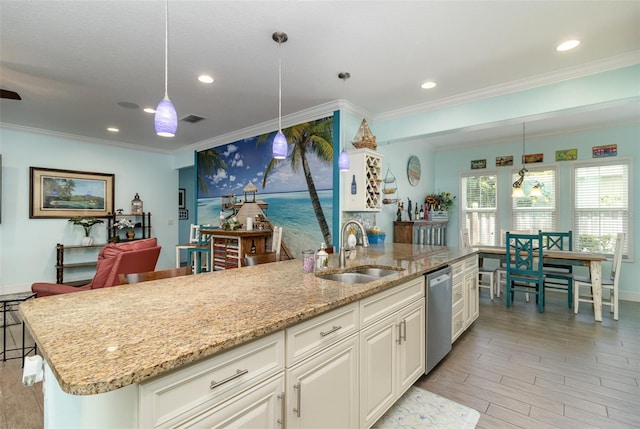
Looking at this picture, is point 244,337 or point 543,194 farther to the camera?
point 543,194

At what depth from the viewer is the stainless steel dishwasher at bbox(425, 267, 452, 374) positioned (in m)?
2.39

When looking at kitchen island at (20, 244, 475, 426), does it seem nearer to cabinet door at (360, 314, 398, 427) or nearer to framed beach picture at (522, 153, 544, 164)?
cabinet door at (360, 314, 398, 427)

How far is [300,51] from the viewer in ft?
9.27

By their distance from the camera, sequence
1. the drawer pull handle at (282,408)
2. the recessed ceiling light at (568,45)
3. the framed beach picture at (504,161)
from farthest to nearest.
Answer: the framed beach picture at (504,161)
the recessed ceiling light at (568,45)
the drawer pull handle at (282,408)

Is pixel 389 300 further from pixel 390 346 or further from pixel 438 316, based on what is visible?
pixel 438 316

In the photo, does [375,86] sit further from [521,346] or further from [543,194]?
[543,194]

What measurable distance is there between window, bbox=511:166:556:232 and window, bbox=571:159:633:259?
0.33 metres

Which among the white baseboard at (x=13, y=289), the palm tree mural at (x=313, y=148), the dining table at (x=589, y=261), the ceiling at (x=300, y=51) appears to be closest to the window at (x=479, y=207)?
the dining table at (x=589, y=261)

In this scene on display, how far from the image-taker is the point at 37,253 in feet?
17.6

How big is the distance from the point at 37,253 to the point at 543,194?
9.29 meters

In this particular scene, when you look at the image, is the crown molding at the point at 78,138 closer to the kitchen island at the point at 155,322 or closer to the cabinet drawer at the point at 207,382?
the kitchen island at the point at 155,322

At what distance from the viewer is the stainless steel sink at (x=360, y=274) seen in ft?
7.70

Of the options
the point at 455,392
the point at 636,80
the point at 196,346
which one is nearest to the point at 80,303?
the point at 196,346

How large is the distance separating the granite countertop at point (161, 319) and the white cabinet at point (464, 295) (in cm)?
120
